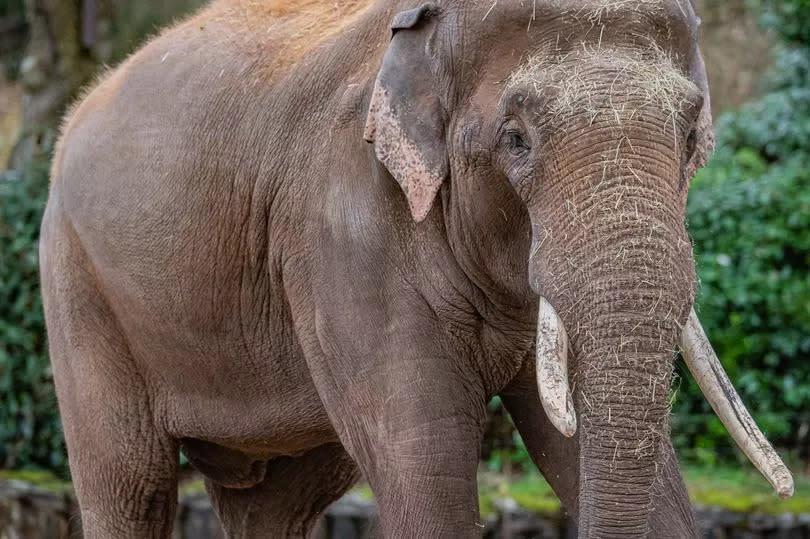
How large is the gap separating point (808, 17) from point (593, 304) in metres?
8.34

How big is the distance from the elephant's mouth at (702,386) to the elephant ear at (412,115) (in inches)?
21.5

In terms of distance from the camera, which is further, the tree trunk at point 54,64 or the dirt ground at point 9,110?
the dirt ground at point 9,110

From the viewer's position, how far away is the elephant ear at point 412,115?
4500 mm

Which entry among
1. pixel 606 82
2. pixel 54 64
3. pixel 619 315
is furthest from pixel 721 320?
pixel 619 315

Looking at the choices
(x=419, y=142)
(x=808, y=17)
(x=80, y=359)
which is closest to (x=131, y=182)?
(x=80, y=359)

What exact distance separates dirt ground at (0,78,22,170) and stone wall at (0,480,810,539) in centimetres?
899

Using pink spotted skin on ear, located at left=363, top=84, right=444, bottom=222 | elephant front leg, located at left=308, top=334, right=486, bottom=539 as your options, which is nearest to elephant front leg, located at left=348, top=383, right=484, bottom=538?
elephant front leg, located at left=308, top=334, right=486, bottom=539

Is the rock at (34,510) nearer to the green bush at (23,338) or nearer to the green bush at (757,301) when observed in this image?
the green bush at (23,338)

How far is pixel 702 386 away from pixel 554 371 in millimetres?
615

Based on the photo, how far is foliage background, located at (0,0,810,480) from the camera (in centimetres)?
961

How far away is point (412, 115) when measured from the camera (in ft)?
14.8

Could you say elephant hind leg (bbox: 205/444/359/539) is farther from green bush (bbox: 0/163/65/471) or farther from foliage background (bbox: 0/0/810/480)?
green bush (bbox: 0/163/65/471)

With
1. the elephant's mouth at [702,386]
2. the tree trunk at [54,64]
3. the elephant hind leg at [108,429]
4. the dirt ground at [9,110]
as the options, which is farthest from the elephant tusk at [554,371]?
the dirt ground at [9,110]

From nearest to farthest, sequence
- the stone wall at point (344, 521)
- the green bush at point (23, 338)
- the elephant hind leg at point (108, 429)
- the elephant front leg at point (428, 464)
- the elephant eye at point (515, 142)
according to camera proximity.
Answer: the elephant eye at point (515, 142) → the elephant front leg at point (428, 464) → the elephant hind leg at point (108, 429) → the stone wall at point (344, 521) → the green bush at point (23, 338)
